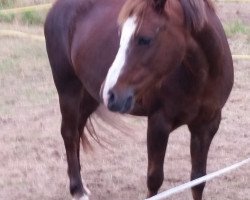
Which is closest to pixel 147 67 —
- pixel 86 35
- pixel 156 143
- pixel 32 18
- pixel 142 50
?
pixel 142 50

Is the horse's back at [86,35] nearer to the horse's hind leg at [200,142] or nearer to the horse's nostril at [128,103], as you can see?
the horse's hind leg at [200,142]

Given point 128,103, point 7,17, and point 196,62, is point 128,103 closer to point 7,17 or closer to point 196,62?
point 196,62

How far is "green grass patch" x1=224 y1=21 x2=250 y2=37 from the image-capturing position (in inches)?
384

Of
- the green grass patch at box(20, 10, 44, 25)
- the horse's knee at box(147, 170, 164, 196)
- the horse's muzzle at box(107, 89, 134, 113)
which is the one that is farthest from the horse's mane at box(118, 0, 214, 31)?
the green grass patch at box(20, 10, 44, 25)

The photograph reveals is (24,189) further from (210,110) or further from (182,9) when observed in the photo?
(182,9)

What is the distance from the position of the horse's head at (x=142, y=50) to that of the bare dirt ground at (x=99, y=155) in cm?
171

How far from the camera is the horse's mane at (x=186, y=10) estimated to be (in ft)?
12.0

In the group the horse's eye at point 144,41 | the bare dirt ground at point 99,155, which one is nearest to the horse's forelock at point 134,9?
the horse's eye at point 144,41

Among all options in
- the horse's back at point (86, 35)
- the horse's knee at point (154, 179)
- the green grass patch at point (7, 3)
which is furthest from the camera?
the green grass patch at point (7, 3)

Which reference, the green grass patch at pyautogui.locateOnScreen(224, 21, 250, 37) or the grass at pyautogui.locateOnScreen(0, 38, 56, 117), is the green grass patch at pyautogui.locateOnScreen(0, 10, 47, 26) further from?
the green grass patch at pyautogui.locateOnScreen(224, 21, 250, 37)

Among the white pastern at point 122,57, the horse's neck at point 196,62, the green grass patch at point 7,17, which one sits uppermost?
the white pastern at point 122,57

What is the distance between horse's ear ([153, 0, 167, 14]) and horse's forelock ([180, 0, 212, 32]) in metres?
0.13

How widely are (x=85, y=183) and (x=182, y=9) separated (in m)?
2.08

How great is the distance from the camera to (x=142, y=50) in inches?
142
